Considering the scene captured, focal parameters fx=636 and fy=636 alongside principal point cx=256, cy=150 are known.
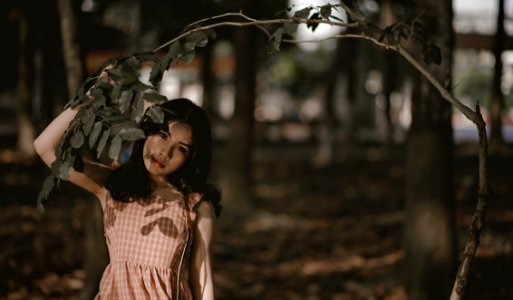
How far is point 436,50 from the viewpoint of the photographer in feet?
9.85

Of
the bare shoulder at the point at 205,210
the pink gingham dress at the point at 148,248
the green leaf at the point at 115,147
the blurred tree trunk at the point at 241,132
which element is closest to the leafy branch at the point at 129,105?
the green leaf at the point at 115,147

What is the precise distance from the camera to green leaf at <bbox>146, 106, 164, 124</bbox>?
7.21 feet

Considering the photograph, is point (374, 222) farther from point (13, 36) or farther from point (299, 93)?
point (299, 93)

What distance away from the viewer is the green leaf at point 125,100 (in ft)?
7.31

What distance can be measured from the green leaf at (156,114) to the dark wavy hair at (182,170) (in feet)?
0.92

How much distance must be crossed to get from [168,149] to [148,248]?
399 mm

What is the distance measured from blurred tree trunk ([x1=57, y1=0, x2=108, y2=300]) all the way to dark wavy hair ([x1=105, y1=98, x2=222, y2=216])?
8.01 ft

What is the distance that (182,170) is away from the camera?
266 cm

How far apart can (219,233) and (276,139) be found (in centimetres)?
1710

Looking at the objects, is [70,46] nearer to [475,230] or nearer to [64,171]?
[64,171]

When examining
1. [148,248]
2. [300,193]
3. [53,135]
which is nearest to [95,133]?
[53,135]

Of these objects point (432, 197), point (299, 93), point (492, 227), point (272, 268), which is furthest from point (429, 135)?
point (299, 93)

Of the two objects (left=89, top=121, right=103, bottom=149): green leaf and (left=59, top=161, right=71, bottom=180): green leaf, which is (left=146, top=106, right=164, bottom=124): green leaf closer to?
(left=89, top=121, right=103, bottom=149): green leaf

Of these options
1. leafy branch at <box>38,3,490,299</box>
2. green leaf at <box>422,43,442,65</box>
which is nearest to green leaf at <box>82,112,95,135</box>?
leafy branch at <box>38,3,490,299</box>
